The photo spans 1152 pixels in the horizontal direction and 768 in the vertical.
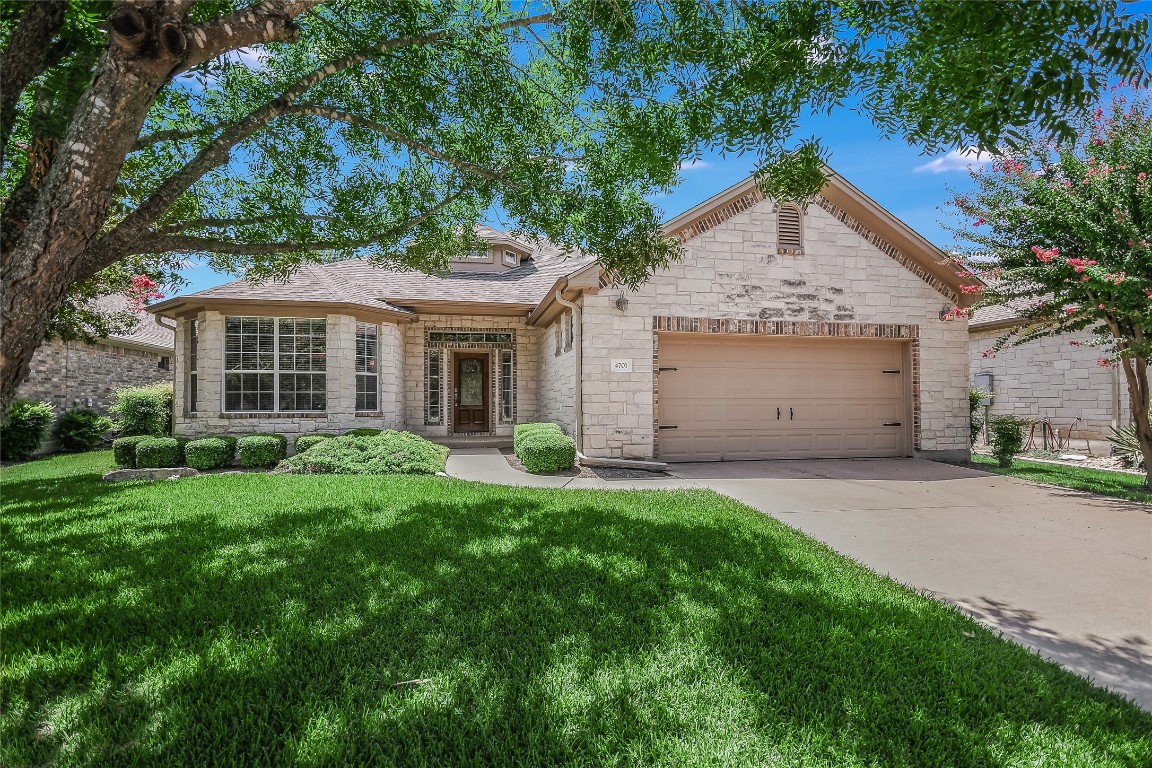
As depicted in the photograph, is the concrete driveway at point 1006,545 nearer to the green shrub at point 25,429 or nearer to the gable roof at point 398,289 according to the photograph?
the gable roof at point 398,289

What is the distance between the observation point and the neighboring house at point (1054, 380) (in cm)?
1198

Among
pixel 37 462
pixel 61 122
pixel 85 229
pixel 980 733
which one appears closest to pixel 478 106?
pixel 61 122

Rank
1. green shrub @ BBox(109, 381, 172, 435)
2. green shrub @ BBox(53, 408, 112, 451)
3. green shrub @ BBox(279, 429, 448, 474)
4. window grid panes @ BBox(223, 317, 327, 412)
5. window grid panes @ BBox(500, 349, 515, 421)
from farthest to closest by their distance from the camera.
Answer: window grid panes @ BBox(500, 349, 515, 421), green shrub @ BBox(53, 408, 112, 451), green shrub @ BBox(109, 381, 172, 435), window grid panes @ BBox(223, 317, 327, 412), green shrub @ BBox(279, 429, 448, 474)

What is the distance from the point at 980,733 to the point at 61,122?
555 cm

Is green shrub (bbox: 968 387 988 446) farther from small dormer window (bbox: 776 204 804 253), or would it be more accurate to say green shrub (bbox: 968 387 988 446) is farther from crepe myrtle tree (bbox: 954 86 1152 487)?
small dormer window (bbox: 776 204 804 253)

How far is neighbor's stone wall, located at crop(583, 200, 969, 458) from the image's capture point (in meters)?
8.83

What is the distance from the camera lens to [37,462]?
11805 mm

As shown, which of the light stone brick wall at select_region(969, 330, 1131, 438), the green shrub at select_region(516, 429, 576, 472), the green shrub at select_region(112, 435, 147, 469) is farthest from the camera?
the light stone brick wall at select_region(969, 330, 1131, 438)

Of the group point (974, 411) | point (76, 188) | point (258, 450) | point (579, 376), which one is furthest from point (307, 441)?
point (974, 411)

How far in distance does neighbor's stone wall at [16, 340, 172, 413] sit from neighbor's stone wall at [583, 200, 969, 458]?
12683mm

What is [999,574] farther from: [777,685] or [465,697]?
[465,697]

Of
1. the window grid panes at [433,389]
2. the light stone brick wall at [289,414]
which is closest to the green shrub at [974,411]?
the window grid panes at [433,389]

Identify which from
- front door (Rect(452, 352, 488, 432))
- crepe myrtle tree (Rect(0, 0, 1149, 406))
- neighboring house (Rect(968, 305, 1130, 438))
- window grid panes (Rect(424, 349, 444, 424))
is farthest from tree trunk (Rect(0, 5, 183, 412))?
neighboring house (Rect(968, 305, 1130, 438))

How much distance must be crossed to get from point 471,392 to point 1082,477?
43.6 ft
